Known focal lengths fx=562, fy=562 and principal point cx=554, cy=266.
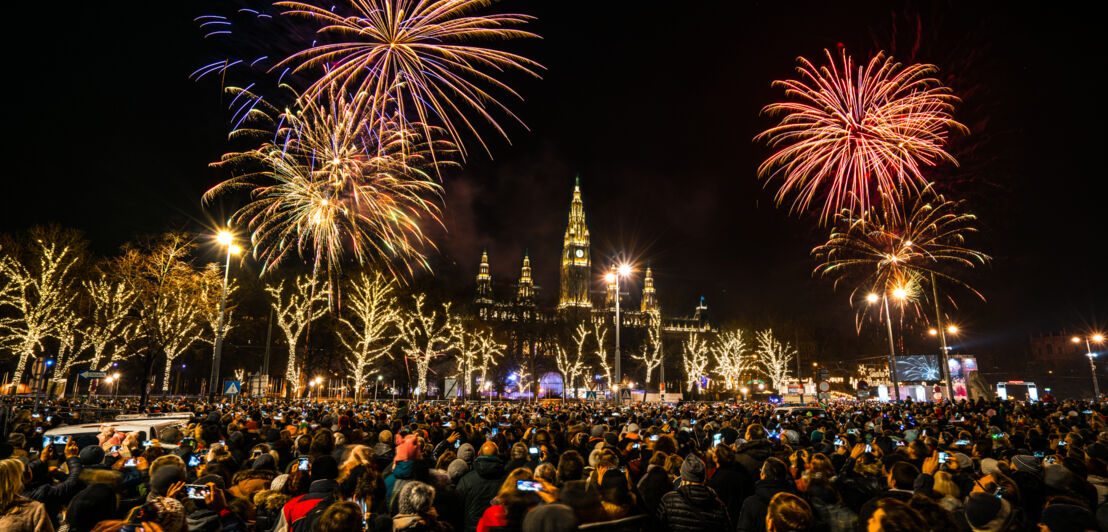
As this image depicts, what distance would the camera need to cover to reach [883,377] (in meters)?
113

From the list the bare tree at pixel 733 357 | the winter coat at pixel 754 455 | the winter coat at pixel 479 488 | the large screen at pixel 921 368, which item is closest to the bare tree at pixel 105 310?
the winter coat at pixel 479 488

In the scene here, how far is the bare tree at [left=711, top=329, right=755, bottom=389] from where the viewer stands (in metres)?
84.7

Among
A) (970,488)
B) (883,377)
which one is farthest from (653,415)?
(883,377)

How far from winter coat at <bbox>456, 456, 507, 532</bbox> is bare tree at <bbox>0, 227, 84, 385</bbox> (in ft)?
135

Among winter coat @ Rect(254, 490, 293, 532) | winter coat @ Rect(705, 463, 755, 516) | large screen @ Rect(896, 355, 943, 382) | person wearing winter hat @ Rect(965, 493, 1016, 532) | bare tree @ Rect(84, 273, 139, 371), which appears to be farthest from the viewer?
large screen @ Rect(896, 355, 943, 382)

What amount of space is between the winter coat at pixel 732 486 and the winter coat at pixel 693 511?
1889mm

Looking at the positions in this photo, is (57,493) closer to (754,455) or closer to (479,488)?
(479,488)

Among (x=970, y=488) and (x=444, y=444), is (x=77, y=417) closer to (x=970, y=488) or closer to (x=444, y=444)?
(x=444, y=444)

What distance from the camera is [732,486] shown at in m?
6.82

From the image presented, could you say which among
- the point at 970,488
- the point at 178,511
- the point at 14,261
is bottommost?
the point at 970,488

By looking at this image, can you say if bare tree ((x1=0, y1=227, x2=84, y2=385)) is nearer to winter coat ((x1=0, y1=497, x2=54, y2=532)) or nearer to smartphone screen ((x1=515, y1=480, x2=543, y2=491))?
winter coat ((x1=0, y1=497, x2=54, y2=532))

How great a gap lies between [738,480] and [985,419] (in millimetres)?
16042

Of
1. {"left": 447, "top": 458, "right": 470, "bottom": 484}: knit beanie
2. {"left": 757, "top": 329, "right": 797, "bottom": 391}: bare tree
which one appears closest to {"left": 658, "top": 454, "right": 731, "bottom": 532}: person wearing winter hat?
{"left": 447, "top": 458, "right": 470, "bottom": 484}: knit beanie

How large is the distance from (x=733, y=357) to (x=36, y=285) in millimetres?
80934
